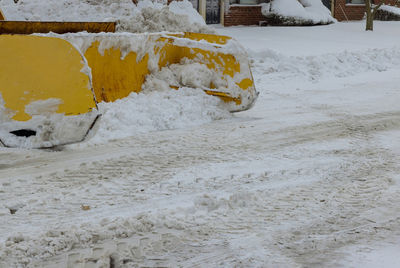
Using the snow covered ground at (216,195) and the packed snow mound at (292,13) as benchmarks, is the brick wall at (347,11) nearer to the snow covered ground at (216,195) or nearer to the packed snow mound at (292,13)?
the packed snow mound at (292,13)

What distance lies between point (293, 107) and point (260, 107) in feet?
1.32

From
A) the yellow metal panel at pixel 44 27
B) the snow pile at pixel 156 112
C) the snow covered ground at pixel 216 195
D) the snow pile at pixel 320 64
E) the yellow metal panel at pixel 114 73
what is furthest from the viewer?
the snow pile at pixel 320 64

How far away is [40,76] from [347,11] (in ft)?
62.1


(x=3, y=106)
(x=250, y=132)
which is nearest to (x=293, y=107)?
(x=250, y=132)

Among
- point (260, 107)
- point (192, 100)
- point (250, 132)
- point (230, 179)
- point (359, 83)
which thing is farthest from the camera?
point (359, 83)

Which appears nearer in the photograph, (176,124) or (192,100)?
(176,124)

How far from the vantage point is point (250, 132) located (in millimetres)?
4730

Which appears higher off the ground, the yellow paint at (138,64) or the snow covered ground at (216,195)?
the yellow paint at (138,64)

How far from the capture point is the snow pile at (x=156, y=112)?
4.54 m

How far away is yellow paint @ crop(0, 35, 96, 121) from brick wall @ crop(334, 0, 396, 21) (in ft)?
59.6

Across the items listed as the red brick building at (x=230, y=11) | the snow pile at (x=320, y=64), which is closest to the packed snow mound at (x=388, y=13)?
the red brick building at (x=230, y=11)

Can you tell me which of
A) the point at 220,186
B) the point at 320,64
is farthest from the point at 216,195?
the point at 320,64

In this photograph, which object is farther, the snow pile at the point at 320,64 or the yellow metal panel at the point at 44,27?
the snow pile at the point at 320,64

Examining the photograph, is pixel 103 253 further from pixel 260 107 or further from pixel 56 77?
pixel 260 107
